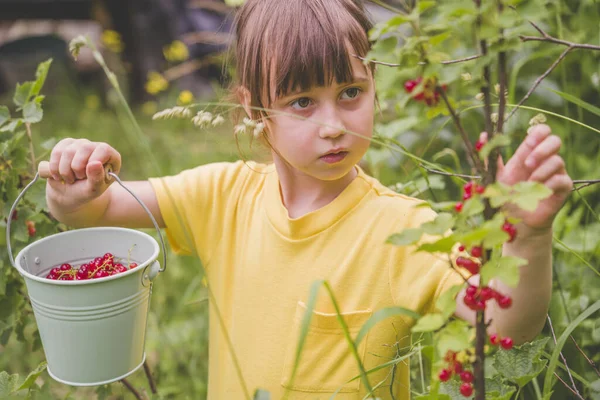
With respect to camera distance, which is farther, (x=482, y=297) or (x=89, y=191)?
(x=89, y=191)

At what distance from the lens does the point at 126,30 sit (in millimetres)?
4598

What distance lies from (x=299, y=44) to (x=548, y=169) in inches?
20.7

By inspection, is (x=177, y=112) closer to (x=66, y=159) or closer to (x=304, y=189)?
(x=66, y=159)

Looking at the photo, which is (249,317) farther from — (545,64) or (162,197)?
(545,64)

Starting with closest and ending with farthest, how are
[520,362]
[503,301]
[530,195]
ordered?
[530,195]
[503,301]
[520,362]

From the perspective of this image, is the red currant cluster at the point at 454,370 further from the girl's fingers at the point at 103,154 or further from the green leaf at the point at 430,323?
the girl's fingers at the point at 103,154

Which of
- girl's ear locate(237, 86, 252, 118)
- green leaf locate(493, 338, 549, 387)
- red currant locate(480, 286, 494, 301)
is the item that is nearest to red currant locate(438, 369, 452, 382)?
red currant locate(480, 286, 494, 301)

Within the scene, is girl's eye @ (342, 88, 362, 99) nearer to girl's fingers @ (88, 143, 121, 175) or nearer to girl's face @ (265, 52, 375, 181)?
Result: girl's face @ (265, 52, 375, 181)

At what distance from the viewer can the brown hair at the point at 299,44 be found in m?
1.13

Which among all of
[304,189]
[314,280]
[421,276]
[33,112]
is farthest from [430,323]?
[33,112]

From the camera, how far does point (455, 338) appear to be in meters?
0.71

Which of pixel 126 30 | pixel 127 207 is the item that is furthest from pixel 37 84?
pixel 126 30

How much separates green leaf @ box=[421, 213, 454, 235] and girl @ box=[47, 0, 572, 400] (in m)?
0.31

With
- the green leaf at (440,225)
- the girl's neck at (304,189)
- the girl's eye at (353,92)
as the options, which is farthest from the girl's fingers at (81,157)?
the green leaf at (440,225)
